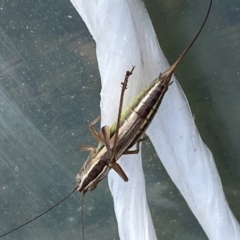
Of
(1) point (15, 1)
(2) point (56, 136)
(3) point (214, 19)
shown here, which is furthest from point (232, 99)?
(1) point (15, 1)

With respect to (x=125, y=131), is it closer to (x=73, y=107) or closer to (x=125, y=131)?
(x=125, y=131)

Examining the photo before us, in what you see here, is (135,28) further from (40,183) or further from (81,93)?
(40,183)

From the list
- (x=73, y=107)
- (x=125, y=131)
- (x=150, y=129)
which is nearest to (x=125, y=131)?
(x=125, y=131)

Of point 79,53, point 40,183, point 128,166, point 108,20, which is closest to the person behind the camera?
point 108,20

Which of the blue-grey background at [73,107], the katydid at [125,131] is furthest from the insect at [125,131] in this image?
the blue-grey background at [73,107]

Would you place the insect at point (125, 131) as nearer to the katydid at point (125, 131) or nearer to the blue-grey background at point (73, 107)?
the katydid at point (125, 131)

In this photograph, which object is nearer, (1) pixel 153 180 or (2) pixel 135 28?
(2) pixel 135 28
